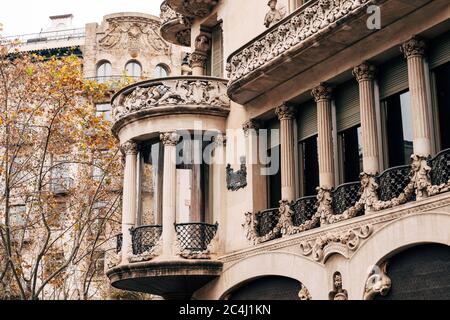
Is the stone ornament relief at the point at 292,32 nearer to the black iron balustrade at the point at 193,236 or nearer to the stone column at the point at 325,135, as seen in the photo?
the stone column at the point at 325,135

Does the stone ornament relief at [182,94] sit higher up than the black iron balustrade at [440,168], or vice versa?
the stone ornament relief at [182,94]

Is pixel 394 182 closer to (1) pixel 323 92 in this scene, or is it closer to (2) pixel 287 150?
(1) pixel 323 92

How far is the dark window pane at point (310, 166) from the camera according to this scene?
2027cm

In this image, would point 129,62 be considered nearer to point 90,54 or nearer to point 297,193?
point 90,54

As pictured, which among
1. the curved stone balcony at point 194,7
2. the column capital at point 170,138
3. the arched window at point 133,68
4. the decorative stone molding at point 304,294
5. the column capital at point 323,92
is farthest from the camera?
the arched window at point 133,68

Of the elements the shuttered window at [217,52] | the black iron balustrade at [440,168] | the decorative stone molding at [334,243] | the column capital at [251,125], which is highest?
the shuttered window at [217,52]

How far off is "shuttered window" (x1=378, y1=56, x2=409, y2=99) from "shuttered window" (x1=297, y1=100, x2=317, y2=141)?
8.30ft

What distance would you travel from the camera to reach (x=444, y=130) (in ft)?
54.1

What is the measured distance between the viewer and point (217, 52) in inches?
1019

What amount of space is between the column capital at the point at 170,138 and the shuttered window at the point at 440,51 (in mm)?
7996

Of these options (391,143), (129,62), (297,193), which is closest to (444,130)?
(391,143)

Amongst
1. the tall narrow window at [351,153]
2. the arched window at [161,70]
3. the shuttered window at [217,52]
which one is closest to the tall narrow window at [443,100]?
the tall narrow window at [351,153]

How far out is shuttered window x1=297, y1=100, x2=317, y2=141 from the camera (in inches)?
803

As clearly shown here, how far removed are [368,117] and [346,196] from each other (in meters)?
1.80
